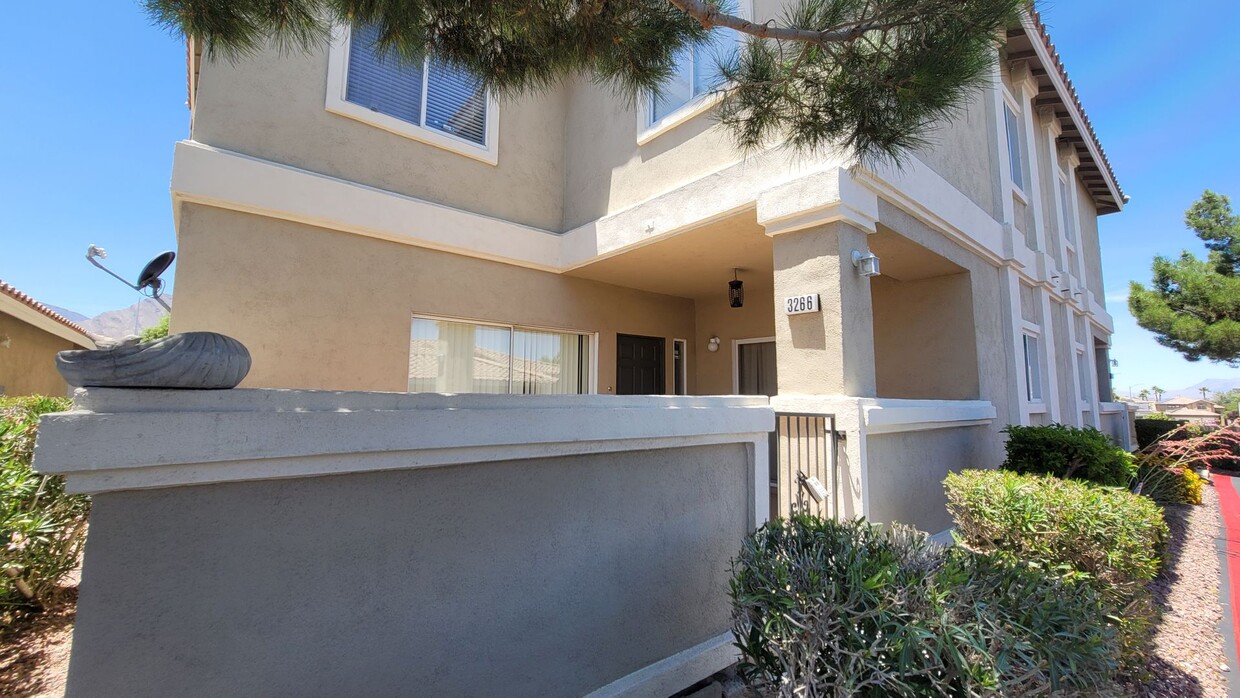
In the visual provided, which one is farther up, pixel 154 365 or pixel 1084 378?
pixel 1084 378

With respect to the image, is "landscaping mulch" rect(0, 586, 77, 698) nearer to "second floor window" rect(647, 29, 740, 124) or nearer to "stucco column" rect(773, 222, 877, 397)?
"stucco column" rect(773, 222, 877, 397)

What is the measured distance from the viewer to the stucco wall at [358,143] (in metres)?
6.05

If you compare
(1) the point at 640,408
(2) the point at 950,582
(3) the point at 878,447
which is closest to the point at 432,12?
(1) the point at 640,408

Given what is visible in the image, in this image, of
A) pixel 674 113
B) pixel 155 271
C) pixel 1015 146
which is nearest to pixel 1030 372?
pixel 1015 146

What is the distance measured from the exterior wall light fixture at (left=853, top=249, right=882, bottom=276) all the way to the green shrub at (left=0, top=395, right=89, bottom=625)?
6.89 meters

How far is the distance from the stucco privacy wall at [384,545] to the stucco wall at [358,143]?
5663mm

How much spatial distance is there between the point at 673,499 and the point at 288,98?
6926mm

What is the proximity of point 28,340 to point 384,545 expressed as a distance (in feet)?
71.2

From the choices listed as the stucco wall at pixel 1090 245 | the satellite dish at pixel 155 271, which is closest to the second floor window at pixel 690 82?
the satellite dish at pixel 155 271

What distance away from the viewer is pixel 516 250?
7984 mm

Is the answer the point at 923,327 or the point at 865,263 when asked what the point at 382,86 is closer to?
the point at 865,263

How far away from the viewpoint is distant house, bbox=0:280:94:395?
1458 centimetres

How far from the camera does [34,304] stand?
49.2 feet

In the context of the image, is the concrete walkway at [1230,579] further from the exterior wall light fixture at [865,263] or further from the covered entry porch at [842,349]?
the exterior wall light fixture at [865,263]
